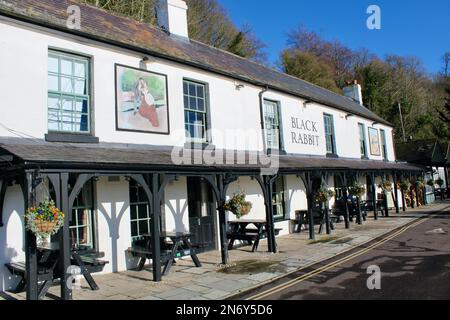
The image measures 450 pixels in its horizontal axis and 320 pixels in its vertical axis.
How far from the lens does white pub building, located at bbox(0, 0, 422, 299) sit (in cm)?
746

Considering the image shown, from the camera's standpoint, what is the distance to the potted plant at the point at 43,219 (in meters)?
5.99

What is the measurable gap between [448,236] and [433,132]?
37.2 metres

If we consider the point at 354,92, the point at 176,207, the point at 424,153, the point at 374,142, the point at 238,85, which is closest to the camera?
the point at 176,207

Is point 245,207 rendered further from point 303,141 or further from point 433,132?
point 433,132

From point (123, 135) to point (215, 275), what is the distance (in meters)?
4.13

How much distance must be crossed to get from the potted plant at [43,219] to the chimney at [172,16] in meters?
9.66

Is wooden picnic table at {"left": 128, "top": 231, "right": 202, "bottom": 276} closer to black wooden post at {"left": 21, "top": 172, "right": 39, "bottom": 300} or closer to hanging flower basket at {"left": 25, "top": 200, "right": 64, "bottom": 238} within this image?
black wooden post at {"left": 21, "top": 172, "right": 39, "bottom": 300}

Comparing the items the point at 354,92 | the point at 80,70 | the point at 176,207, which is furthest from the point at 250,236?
the point at 354,92

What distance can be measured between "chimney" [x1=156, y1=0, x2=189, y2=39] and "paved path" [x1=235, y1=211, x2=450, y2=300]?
9893mm

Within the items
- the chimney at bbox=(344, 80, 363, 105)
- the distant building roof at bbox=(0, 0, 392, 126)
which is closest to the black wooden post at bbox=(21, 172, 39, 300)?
the distant building roof at bbox=(0, 0, 392, 126)

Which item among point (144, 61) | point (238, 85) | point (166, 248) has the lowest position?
point (166, 248)

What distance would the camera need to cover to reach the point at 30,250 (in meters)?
6.39

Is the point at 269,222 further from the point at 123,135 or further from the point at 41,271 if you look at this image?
the point at 41,271

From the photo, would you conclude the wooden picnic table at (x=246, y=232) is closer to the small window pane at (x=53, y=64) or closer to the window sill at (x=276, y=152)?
the window sill at (x=276, y=152)
